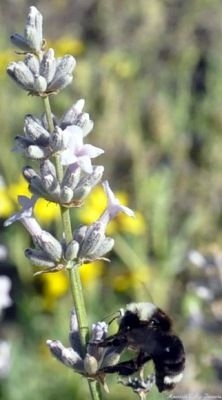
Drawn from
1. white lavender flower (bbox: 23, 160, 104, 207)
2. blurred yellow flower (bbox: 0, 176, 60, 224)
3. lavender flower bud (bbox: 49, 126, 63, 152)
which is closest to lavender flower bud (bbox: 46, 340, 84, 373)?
white lavender flower (bbox: 23, 160, 104, 207)

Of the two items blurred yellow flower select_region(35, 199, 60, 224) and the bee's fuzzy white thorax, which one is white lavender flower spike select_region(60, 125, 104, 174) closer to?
the bee's fuzzy white thorax

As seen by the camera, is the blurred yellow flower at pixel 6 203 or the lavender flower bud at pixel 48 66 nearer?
the lavender flower bud at pixel 48 66

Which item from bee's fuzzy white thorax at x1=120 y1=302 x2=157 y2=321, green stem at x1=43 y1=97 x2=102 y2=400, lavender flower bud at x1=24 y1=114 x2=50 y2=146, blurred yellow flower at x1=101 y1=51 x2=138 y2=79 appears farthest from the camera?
blurred yellow flower at x1=101 y1=51 x2=138 y2=79

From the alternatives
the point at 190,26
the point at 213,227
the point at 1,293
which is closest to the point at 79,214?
the point at 213,227

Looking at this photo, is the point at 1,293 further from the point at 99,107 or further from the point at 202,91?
the point at 202,91

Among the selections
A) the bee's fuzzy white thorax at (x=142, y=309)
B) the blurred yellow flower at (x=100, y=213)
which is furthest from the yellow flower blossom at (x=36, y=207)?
the bee's fuzzy white thorax at (x=142, y=309)

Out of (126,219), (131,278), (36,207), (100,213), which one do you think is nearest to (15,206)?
(36,207)

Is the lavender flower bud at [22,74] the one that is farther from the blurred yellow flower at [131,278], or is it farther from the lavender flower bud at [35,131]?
the blurred yellow flower at [131,278]
